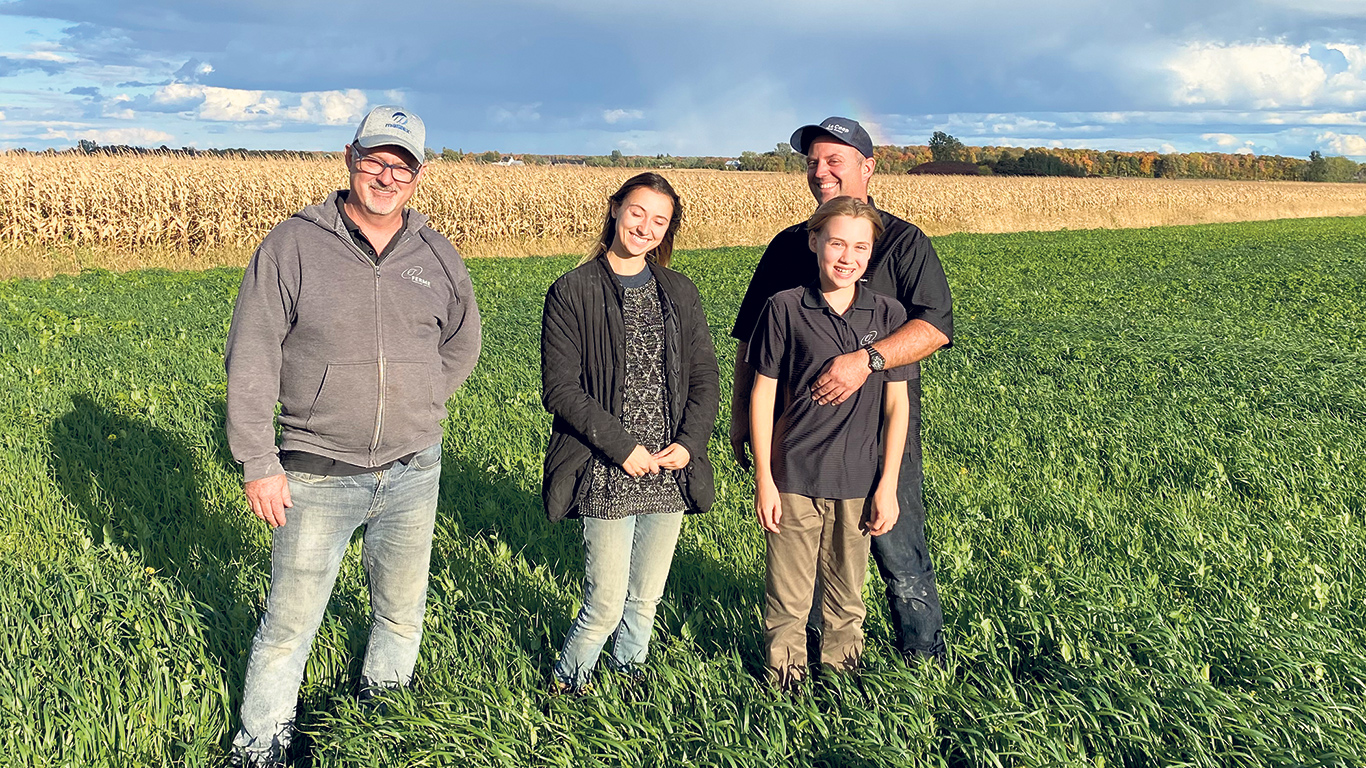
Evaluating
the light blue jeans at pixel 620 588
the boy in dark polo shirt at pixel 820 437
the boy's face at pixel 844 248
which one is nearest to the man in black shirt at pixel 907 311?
the boy in dark polo shirt at pixel 820 437

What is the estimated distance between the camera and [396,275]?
120 inches

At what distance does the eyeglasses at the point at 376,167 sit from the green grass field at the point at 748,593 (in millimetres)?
1750

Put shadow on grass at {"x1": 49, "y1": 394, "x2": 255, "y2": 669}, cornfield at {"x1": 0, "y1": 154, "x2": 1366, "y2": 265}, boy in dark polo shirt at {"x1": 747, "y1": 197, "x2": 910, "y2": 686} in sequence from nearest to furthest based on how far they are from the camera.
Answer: boy in dark polo shirt at {"x1": 747, "y1": 197, "x2": 910, "y2": 686} < shadow on grass at {"x1": 49, "y1": 394, "x2": 255, "y2": 669} < cornfield at {"x1": 0, "y1": 154, "x2": 1366, "y2": 265}

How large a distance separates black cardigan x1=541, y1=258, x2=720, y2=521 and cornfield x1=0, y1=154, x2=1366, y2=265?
23245mm

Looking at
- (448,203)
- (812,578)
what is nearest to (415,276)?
(812,578)

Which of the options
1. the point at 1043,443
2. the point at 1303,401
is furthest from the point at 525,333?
the point at 1303,401

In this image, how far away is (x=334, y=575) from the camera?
3.20 meters

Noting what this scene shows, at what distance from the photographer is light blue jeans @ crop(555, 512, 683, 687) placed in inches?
135

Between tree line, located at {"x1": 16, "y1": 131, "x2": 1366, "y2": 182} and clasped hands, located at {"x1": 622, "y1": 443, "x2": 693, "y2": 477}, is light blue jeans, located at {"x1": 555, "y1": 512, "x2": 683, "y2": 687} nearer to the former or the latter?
clasped hands, located at {"x1": 622, "y1": 443, "x2": 693, "y2": 477}

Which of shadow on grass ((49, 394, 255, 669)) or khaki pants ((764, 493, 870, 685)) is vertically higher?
khaki pants ((764, 493, 870, 685))

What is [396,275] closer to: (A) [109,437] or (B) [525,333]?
(A) [109,437]

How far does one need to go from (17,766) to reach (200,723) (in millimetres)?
544

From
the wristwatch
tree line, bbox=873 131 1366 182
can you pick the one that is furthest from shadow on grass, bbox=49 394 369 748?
tree line, bbox=873 131 1366 182

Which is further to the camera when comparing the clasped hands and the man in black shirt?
the man in black shirt
